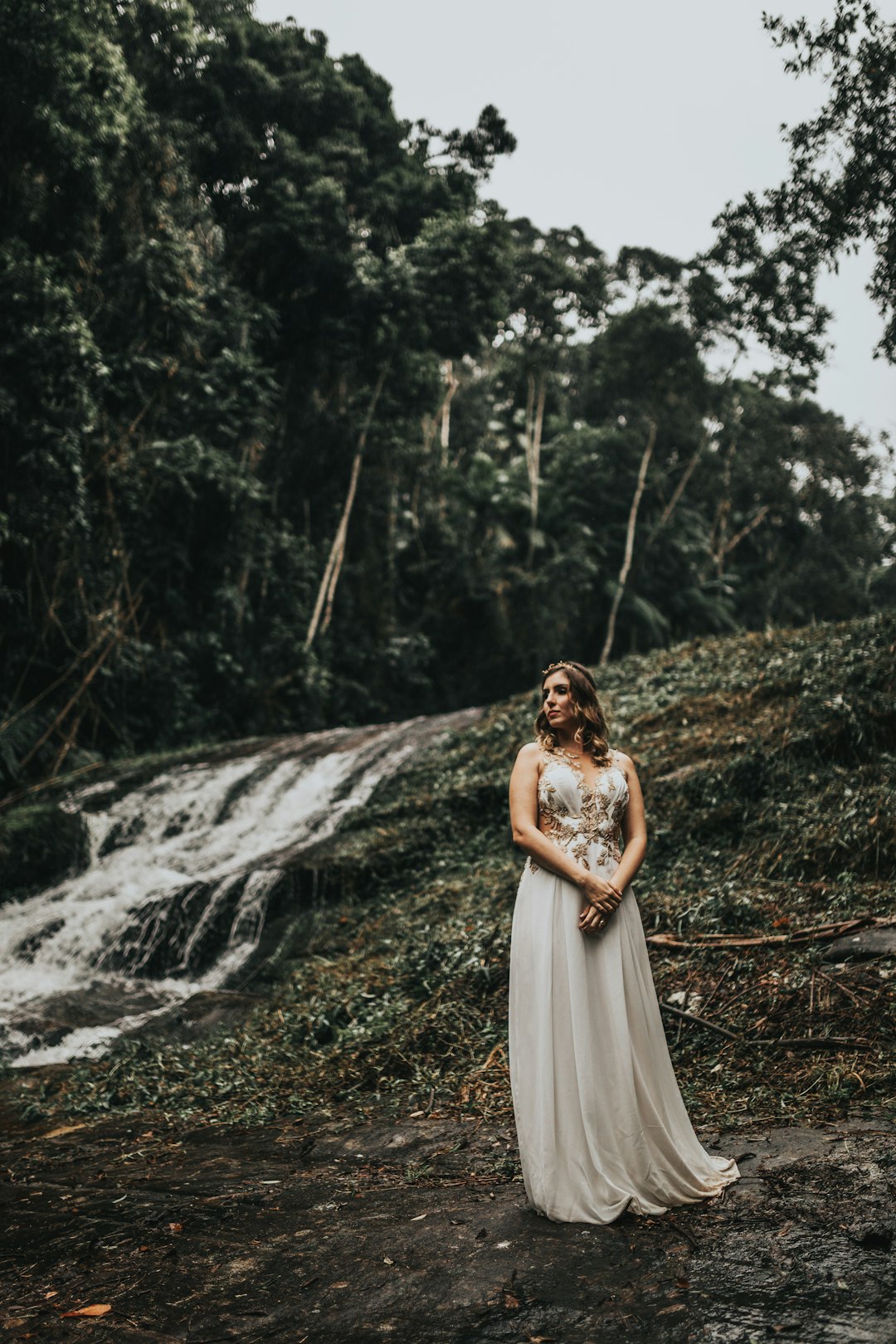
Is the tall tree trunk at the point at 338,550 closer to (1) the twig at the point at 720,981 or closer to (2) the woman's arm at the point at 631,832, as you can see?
(1) the twig at the point at 720,981

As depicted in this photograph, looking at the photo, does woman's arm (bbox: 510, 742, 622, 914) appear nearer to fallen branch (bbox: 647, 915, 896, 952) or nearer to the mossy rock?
fallen branch (bbox: 647, 915, 896, 952)

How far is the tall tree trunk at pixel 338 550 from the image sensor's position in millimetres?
21438

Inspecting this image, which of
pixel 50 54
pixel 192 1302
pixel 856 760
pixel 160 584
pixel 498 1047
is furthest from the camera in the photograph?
pixel 160 584

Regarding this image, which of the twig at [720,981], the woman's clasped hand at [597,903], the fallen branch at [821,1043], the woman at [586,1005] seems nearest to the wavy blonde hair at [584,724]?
the woman at [586,1005]

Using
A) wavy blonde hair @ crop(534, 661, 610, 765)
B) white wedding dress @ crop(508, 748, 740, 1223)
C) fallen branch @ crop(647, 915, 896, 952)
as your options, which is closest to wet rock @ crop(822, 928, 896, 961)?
fallen branch @ crop(647, 915, 896, 952)

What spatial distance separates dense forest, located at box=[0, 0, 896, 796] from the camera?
14992mm

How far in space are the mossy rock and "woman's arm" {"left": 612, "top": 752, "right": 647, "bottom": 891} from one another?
10137mm

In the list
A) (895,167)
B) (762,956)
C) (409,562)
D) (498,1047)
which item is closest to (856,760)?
(762,956)

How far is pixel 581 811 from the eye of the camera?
3756 mm

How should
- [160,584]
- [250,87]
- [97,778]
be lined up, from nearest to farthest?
1. [97,778]
2. [160,584]
3. [250,87]

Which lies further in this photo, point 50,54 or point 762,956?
point 50,54

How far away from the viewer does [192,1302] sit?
289 cm

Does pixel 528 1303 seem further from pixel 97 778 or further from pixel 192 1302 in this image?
pixel 97 778

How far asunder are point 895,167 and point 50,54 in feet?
38.0
